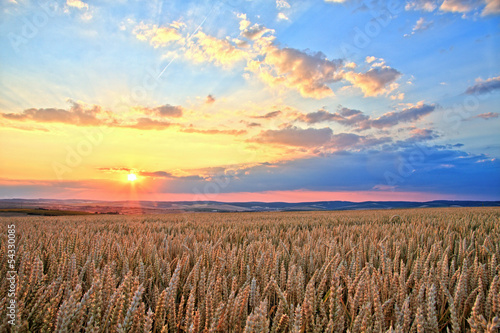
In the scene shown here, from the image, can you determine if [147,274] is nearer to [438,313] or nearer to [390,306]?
[390,306]

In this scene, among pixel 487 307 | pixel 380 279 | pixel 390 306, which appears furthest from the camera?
pixel 380 279

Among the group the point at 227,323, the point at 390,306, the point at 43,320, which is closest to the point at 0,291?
the point at 43,320

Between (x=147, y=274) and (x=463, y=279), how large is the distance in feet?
7.24

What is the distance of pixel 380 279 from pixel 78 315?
1711 mm

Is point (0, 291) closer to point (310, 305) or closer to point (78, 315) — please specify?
point (78, 315)

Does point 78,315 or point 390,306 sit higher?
point 78,315

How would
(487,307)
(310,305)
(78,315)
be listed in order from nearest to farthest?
1. (78,315)
2. (310,305)
3. (487,307)

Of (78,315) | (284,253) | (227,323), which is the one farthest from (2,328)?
(284,253)

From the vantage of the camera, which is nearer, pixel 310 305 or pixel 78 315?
pixel 78 315

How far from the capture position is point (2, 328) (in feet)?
3.87

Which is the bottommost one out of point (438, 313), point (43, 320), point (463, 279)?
point (438, 313)

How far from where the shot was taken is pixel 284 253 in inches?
109

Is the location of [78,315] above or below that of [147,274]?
above

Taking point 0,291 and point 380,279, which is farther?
point 380,279
